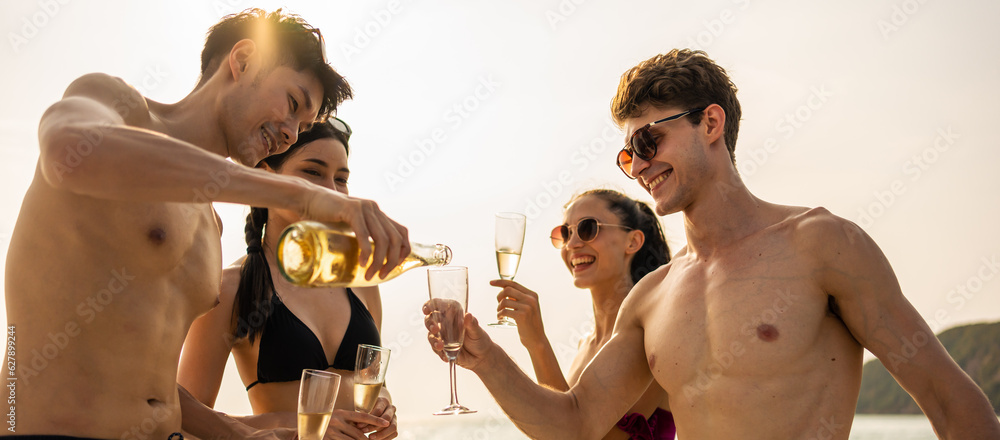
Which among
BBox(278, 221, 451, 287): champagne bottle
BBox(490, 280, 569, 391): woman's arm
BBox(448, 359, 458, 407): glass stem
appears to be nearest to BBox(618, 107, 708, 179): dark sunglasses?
BBox(490, 280, 569, 391): woman's arm

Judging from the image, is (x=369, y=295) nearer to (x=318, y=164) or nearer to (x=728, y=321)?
(x=318, y=164)

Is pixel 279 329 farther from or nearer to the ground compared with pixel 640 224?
nearer to the ground

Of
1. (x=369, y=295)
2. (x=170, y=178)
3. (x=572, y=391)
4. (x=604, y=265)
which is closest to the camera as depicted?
(x=170, y=178)

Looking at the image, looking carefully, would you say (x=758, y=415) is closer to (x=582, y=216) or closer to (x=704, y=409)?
(x=704, y=409)

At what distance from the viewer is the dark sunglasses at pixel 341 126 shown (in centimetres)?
404

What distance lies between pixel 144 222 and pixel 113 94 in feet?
1.41

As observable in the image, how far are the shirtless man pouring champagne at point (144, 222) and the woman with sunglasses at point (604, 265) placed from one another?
215 centimetres

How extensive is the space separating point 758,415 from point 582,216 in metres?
2.68

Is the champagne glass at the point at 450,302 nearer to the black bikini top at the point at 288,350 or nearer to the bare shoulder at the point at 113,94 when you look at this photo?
the black bikini top at the point at 288,350

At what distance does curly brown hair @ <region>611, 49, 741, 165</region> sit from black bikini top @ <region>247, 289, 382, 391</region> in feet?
6.37

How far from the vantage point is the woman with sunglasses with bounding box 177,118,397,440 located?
3.47 m

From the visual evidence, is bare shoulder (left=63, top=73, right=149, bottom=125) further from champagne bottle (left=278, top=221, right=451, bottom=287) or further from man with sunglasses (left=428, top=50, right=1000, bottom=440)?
man with sunglasses (left=428, top=50, right=1000, bottom=440)

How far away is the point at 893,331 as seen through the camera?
8.50 ft

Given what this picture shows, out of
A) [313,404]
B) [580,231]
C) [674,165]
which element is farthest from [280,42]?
[580,231]
